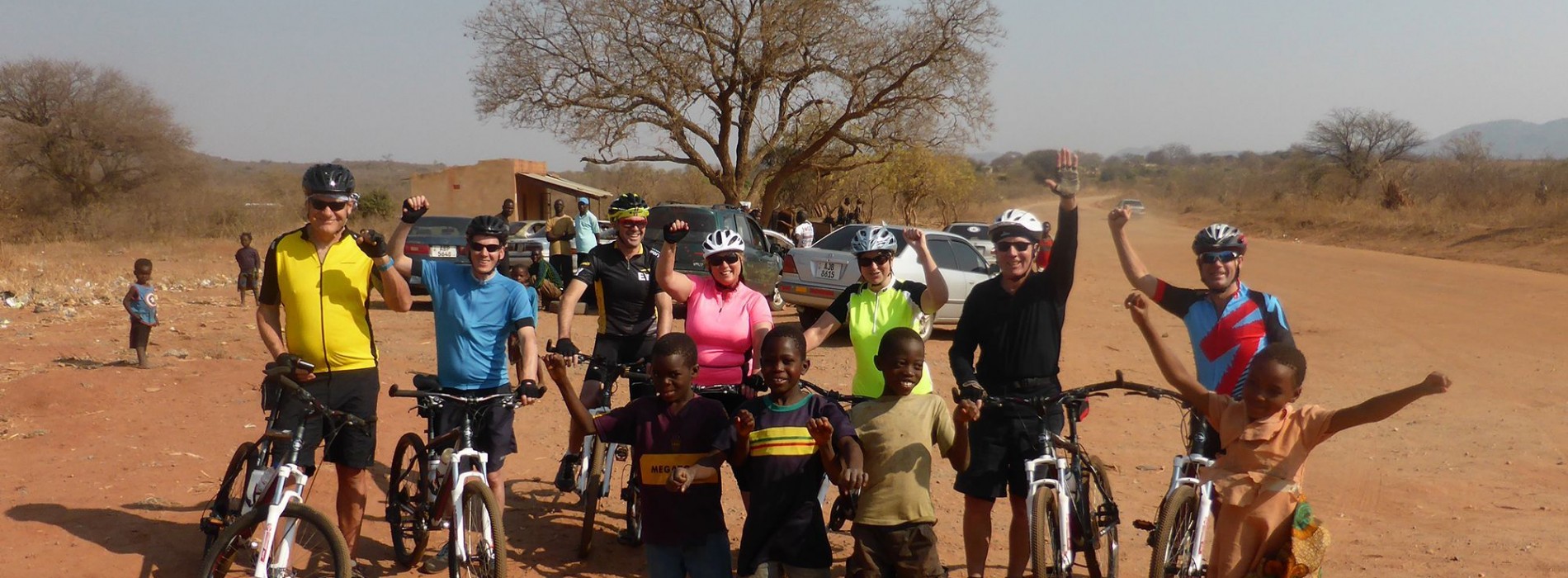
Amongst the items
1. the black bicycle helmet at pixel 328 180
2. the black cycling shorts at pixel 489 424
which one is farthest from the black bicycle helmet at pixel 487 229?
the black cycling shorts at pixel 489 424

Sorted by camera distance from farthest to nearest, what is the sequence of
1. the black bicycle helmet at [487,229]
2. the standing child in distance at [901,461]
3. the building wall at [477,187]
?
the building wall at [477,187]
the black bicycle helmet at [487,229]
the standing child in distance at [901,461]

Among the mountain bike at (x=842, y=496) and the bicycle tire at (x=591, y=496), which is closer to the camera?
the mountain bike at (x=842, y=496)

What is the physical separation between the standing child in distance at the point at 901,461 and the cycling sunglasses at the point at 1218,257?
140cm

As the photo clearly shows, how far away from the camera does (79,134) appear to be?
39.1 m

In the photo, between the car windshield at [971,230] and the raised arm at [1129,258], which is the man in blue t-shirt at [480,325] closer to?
the raised arm at [1129,258]

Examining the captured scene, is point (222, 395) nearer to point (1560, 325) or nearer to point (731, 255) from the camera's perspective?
point (731, 255)

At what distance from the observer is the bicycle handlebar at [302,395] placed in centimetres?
477

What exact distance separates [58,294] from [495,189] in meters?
17.1

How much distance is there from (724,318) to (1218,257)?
2238 millimetres

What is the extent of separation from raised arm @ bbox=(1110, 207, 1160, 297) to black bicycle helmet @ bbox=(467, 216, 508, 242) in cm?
278

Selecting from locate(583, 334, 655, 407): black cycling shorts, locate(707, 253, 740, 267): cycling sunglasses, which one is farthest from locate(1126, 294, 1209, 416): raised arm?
locate(583, 334, 655, 407): black cycling shorts

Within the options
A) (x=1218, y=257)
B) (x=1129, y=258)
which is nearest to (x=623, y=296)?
(x=1129, y=258)

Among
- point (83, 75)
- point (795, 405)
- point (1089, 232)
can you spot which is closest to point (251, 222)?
point (83, 75)

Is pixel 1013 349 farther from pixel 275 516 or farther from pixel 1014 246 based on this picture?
pixel 275 516
